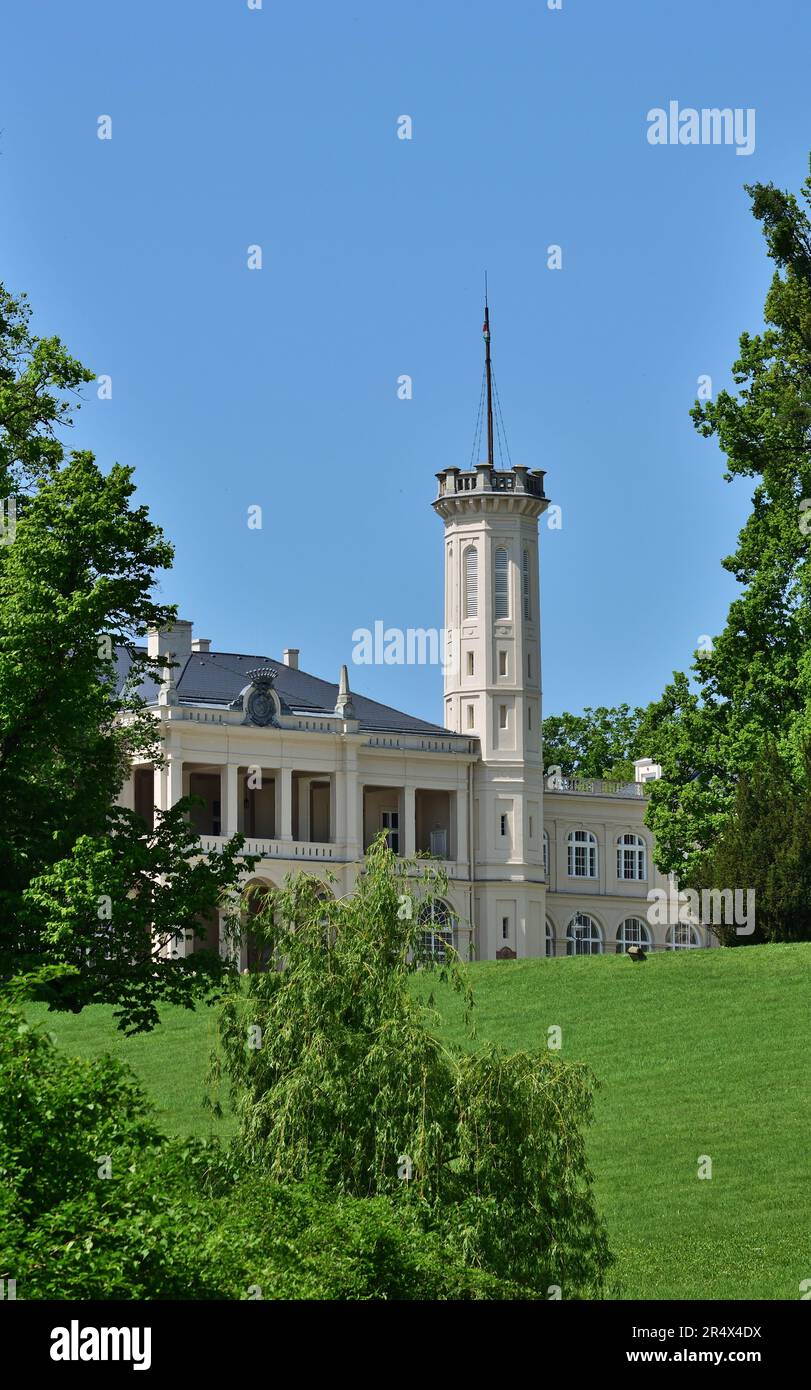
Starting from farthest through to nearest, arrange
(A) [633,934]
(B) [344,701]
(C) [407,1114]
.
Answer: (A) [633,934] → (B) [344,701] → (C) [407,1114]

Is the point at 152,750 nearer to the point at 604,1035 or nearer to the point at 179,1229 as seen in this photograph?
the point at 604,1035

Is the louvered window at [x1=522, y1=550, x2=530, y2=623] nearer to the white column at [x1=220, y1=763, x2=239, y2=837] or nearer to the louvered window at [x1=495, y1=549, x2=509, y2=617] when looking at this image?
the louvered window at [x1=495, y1=549, x2=509, y2=617]

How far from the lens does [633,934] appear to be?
9381cm

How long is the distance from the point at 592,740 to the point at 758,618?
4491 centimetres

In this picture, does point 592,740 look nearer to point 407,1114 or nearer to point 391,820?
point 391,820

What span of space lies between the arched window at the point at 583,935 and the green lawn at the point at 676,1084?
133 feet

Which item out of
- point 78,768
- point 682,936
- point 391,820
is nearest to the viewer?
point 78,768

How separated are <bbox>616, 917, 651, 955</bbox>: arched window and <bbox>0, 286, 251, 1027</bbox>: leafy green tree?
6024 centimetres

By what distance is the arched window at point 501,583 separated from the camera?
87.7 metres

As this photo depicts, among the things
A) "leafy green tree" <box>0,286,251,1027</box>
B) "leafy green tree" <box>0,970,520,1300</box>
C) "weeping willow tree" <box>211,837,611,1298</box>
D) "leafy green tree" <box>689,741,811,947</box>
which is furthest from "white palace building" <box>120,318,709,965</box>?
"leafy green tree" <box>0,970,520,1300</box>

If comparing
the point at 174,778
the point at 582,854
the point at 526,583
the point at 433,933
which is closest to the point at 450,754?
the point at 526,583

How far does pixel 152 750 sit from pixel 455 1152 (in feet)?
54.9

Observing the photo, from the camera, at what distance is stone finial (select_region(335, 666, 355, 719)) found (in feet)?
282
